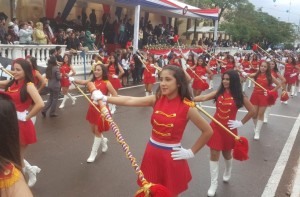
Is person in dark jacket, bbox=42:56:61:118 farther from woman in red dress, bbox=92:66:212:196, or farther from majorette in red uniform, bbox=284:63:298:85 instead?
majorette in red uniform, bbox=284:63:298:85

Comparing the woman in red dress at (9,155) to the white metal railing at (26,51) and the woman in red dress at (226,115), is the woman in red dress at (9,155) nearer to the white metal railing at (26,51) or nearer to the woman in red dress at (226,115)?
the woman in red dress at (226,115)

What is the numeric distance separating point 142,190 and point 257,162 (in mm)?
4565

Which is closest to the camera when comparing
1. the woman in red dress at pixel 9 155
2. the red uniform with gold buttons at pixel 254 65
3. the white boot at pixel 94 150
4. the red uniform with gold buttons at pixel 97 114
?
the woman in red dress at pixel 9 155

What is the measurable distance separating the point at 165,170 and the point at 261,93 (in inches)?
214

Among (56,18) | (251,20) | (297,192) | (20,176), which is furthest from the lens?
(251,20)

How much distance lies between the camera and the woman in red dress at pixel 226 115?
5211 millimetres

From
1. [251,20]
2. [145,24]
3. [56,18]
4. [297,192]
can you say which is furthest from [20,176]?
[251,20]

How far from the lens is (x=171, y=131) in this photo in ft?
12.0

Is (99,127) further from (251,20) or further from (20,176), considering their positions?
(251,20)

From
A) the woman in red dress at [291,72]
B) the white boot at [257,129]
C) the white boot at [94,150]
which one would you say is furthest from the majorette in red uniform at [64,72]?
the woman in red dress at [291,72]

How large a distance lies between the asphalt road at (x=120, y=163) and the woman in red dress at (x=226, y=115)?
48cm

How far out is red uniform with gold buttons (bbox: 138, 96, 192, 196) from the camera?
3641 mm

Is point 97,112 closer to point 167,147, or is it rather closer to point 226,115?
point 226,115

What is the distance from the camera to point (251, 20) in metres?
43.0
